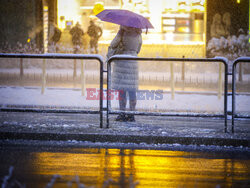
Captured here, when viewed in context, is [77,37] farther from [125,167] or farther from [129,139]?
[125,167]

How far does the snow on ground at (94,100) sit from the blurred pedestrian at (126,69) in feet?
0.49

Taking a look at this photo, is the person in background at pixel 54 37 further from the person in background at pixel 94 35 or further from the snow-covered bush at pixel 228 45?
the snow-covered bush at pixel 228 45

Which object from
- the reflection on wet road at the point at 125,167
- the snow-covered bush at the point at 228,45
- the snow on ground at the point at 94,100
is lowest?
the reflection on wet road at the point at 125,167

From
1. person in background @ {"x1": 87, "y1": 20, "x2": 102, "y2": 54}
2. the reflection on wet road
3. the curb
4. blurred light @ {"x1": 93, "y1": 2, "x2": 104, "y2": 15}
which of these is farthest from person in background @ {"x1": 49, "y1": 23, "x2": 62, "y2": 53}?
the reflection on wet road

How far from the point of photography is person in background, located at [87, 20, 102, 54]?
21.6 meters

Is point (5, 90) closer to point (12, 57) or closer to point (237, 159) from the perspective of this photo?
point (12, 57)

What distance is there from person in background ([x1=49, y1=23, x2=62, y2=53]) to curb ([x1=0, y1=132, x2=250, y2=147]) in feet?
51.5

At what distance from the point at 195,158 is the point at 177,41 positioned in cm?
1891

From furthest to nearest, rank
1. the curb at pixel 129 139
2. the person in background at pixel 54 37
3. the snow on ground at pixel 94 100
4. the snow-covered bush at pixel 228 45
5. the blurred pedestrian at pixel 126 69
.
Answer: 1. the snow-covered bush at pixel 228 45
2. the person in background at pixel 54 37
3. the blurred pedestrian at pixel 126 69
4. the snow on ground at pixel 94 100
5. the curb at pixel 129 139

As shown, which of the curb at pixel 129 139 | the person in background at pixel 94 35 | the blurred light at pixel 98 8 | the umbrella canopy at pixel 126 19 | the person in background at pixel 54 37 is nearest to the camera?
the curb at pixel 129 139

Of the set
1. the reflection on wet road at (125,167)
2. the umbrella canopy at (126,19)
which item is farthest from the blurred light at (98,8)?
the reflection on wet road at (125,167)

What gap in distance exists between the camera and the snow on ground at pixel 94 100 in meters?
6.70

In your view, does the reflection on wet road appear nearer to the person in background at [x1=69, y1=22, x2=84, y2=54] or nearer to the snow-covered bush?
the person in background at [x1=69, y1=22, x2=84, y2=54]

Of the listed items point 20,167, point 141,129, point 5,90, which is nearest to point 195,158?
point 141,129
